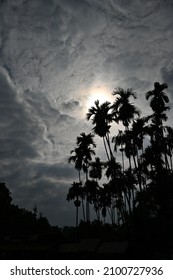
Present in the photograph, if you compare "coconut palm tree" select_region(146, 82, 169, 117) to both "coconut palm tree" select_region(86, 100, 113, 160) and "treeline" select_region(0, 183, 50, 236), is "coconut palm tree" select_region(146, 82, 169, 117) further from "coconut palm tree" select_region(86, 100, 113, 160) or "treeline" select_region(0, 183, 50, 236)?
"treeline" select_region(0, 183, 50, 236)

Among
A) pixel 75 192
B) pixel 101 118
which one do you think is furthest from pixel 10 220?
pixel 101 118

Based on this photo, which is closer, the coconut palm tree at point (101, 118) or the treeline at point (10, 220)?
the coconut palm tree at point (101, 118)

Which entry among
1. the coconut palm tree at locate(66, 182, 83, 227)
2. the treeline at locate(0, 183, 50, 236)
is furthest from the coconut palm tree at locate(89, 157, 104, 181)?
Answer: the treeline at locate(0, 183, 50, 236)

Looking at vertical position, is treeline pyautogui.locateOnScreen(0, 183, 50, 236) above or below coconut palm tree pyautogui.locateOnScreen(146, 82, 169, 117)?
below

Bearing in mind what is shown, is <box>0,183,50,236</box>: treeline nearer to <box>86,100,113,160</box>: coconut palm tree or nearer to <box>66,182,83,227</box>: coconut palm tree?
A: <box>66,182,83,227</box>: coconut palm tree

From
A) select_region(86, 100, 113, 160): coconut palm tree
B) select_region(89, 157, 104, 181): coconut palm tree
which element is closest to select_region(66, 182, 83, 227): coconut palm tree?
select_region(89, 157, 104, 181): coconut palm tree

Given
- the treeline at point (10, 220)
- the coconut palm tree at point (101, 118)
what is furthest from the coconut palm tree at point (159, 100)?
the treeline at point (10, 220)

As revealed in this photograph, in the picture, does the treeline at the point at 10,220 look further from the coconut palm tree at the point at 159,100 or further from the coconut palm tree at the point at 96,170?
the coconut palm tree at the point at 159,100

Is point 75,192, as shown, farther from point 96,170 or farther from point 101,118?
point 101,118

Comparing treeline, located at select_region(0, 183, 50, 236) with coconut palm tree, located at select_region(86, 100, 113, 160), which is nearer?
coconut palm tree, located at select_region(86, 100, 113, 160)

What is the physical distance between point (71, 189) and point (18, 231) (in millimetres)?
19212

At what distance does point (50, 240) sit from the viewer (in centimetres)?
4875

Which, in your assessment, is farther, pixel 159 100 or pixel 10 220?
pixel 10 220
